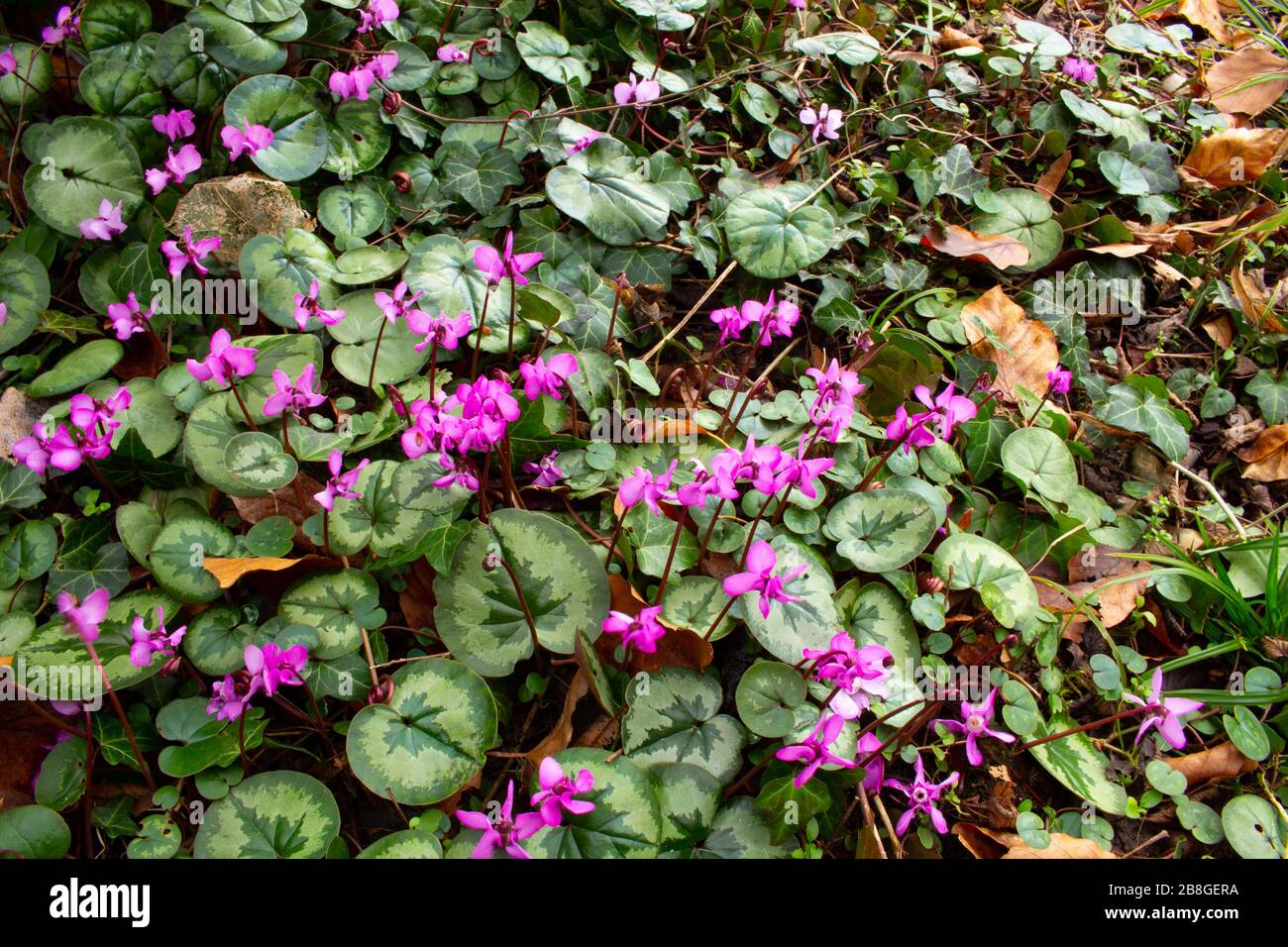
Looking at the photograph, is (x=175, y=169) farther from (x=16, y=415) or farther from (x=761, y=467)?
(x=761, y=467)

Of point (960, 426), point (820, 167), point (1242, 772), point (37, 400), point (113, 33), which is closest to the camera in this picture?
point (1242, 772)

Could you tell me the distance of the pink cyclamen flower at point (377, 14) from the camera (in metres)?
2.32

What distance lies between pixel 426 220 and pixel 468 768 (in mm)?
1409

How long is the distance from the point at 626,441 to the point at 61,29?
1.75 m

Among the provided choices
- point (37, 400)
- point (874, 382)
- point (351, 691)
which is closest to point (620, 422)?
point (874, 382)

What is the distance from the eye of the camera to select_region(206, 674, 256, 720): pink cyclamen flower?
1494 millimetres

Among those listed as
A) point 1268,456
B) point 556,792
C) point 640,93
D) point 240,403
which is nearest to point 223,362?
point 240,403

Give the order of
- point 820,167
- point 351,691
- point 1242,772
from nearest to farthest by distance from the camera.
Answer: point 351,691
point 1242,772
point 820,167

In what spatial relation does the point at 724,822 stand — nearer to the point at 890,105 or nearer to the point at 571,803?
the point at 571,803

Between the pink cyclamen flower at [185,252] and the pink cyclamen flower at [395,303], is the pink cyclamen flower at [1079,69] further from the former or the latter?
the pink cyclamen flower at [185,252]

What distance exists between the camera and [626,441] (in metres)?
1.98

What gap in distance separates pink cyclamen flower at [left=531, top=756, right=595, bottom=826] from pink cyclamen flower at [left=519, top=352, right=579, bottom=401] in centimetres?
75

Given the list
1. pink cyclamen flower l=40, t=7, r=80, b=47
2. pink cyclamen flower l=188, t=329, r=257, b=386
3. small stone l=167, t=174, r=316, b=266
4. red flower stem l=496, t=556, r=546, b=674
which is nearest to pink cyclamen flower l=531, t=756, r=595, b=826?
red flower stem l=496, t=556, r=546, b=674

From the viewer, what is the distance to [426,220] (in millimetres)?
2301
